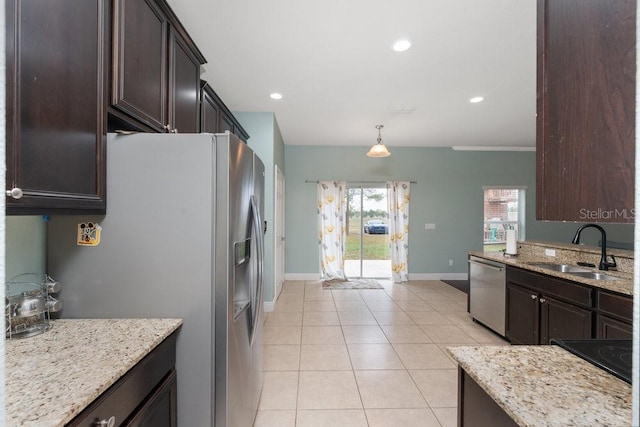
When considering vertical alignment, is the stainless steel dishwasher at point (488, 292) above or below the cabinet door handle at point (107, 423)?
below

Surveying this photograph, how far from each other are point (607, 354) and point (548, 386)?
40 cm

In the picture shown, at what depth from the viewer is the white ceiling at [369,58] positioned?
1.92 meters

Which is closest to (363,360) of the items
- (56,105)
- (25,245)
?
(25,245)

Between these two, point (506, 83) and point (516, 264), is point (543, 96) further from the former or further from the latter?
point (506, 83)

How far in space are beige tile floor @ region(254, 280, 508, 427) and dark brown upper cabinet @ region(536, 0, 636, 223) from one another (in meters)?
1.89

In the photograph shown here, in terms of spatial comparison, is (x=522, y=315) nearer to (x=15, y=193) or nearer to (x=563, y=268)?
(x=563, y=268)

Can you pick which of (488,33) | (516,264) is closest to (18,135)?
(488,33)

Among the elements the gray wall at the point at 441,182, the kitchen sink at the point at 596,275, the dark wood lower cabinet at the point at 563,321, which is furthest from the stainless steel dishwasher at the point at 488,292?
the gray wall at the point at 441,182

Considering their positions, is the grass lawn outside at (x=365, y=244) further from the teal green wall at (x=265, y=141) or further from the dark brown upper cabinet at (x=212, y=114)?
the dark brown upper cabinet at (x=212, y=114)

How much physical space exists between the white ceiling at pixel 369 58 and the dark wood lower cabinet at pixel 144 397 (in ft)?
6.87

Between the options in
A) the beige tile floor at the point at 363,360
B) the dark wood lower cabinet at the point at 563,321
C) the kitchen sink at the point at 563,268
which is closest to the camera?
the beige tile floor at the point at 363,360

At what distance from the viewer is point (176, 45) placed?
1.79 m

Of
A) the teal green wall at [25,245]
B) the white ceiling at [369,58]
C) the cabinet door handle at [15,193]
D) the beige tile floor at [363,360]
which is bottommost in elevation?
the beige tile floor at [363,360]

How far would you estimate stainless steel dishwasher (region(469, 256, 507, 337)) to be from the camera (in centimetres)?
304
